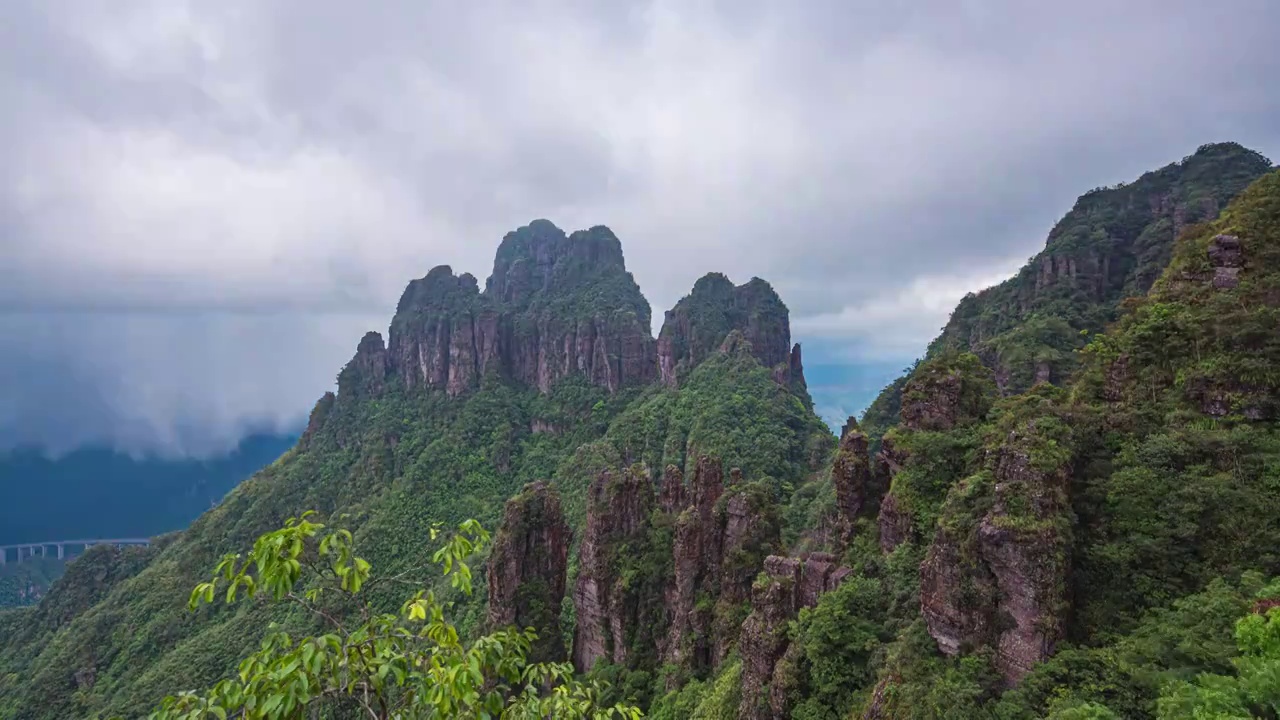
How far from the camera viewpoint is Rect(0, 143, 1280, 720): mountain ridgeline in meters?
13.2

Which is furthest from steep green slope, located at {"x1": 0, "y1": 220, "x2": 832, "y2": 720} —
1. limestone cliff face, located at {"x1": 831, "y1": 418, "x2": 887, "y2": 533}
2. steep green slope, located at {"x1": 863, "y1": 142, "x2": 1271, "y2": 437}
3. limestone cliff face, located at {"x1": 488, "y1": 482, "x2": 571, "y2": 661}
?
limestone cliff face, located at {"x1": 831, "y1": 418, "x2": 887, "y2": 533}

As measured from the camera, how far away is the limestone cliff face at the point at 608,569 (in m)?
31.9

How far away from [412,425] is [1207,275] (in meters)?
95.3

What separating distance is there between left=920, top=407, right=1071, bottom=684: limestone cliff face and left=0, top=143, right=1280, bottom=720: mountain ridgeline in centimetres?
7

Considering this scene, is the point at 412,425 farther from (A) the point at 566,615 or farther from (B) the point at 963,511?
(B) the point at 963,511

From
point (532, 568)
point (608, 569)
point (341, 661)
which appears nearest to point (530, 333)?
point (532, 568)

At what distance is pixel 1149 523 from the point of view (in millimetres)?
14023

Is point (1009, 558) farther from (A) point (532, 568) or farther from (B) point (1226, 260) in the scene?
(A) point (532, 568)

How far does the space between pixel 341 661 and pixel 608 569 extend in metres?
30.4

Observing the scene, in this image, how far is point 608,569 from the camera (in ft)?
109

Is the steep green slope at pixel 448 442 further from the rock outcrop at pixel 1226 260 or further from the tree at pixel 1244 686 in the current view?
the rock outcrop at pixel 1226 260

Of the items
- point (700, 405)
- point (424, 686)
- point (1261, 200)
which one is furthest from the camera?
point (700, 405)

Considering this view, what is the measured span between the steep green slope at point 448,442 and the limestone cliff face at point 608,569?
26.2 feet

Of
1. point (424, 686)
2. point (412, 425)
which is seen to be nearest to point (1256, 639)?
point (424, 686)
